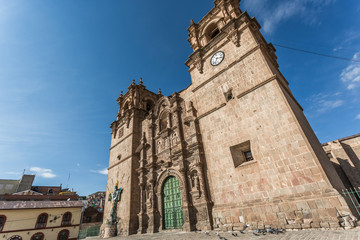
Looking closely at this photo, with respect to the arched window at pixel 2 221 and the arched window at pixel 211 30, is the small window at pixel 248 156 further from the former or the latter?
the arched window at pixel 2 221

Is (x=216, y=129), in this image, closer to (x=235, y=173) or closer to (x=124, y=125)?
(x=235, y=173)

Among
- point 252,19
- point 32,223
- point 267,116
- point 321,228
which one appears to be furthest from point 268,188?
point 32,223

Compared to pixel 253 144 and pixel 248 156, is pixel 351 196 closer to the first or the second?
pixel 253 144

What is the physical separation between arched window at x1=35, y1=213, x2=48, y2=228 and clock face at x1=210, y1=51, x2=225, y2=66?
2882cm

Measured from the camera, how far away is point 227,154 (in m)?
10.7

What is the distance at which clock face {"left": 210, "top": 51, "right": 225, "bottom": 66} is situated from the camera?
13.6 metres

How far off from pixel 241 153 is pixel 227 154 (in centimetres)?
84

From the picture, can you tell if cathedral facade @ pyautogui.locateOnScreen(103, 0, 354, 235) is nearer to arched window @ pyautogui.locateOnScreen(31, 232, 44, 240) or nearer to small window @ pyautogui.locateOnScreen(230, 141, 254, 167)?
small window @ pyautogui.locateOnScreen(230, 141, 254, 167)

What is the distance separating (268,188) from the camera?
8398mm

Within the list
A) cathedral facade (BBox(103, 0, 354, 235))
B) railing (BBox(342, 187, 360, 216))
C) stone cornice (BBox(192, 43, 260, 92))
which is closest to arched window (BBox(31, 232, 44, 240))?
cathedral facade (BBox(103, 0, 354, 235))

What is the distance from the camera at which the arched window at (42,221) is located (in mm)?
21983

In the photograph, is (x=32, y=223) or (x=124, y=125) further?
(x=124, y=125)

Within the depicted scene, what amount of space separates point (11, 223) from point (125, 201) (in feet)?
51.6

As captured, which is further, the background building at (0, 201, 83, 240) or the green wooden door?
the background building at (0, 201, 83, 240)
